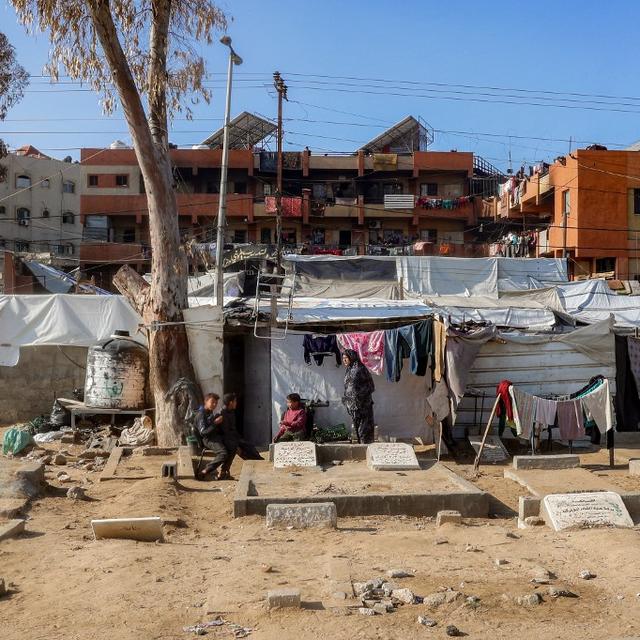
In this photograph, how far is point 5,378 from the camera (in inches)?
619

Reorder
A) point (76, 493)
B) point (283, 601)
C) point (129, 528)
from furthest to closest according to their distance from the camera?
point (76, 493), point (129, 528), point (283, 601)

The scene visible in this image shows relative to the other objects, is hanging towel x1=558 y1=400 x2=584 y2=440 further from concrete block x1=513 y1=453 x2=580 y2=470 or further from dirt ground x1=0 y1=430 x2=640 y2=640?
dirt ground x1=0 y1=430 x2=640 y2=640

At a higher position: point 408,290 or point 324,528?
point 408,290

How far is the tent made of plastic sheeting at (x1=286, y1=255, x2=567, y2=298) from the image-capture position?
27.8 m

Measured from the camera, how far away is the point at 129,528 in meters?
7.33

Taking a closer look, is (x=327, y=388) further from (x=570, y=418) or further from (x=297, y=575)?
(x=297, y=575)

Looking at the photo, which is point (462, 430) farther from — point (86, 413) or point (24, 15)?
point (24, 15)

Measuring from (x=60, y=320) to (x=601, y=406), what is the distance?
10.4 meters

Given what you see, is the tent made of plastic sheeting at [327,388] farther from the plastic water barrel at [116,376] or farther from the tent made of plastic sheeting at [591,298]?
the tent made of plastic sheeting at [591,298]

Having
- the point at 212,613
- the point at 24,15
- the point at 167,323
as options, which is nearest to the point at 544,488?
the point at 212,613

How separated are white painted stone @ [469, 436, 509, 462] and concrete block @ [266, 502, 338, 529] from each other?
508cm

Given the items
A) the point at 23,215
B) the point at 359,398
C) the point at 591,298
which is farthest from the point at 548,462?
the point at 23,215

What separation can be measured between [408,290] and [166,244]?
47.7 ft

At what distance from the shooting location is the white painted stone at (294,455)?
10.9 m
